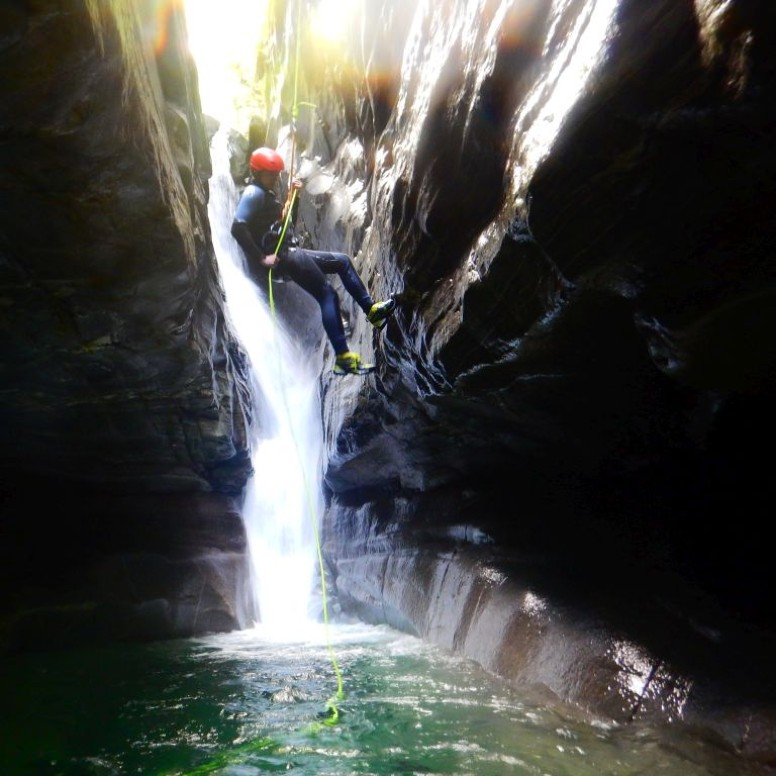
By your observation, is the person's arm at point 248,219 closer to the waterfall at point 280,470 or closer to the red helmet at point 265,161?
the red helmet at point 265,161

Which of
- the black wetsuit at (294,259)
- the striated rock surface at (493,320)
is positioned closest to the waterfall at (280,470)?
the striated rock surface at (493,320)

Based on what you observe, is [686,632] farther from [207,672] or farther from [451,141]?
[207,672]

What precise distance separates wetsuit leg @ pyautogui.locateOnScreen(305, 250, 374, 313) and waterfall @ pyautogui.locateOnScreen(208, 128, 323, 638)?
6538 mm

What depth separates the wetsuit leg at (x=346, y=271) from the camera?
275 inches

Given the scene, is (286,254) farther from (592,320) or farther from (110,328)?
(592,320)

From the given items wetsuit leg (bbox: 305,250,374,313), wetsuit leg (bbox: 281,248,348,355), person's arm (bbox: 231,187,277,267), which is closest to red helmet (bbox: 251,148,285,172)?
person's arm (bbox: 231,187,277,267)

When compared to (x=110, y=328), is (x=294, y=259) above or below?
above

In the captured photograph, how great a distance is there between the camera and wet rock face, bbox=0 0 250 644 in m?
4.59

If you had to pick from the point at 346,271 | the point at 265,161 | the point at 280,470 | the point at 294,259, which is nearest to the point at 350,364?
the point at 346,271

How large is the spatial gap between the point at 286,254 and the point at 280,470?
1084cm

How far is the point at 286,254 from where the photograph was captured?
24.0 ft

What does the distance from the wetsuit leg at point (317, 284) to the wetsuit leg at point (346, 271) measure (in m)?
0.10

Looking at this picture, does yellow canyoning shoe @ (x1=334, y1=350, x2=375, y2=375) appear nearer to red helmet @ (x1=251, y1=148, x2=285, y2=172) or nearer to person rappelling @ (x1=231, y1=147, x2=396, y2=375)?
person rappelling @ (x1=231, y1=147, x2=396, y2=375)

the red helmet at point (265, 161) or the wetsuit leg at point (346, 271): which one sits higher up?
the red helmet at point (265, 161)
